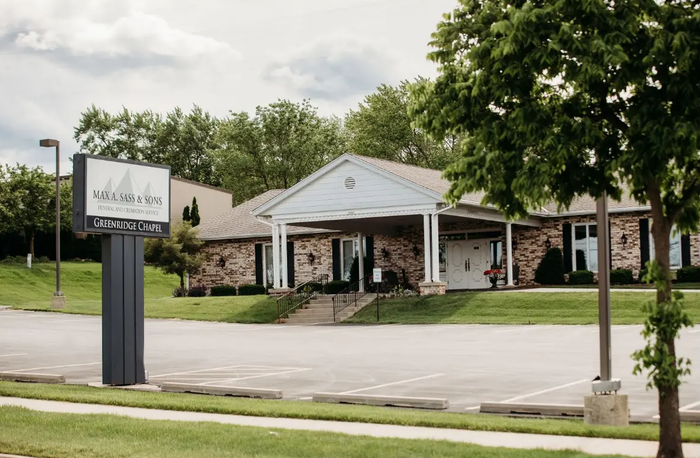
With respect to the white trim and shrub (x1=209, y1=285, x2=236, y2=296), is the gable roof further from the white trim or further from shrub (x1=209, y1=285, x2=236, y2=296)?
the white trim

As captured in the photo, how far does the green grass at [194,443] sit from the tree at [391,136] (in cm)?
5636

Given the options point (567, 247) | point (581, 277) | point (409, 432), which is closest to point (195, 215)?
point (567, 247)

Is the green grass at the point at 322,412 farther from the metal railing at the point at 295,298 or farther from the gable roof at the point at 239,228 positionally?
the gable roof at the point at 239,228

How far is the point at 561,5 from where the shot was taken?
A: 7453 mm

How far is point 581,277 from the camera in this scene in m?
37.4

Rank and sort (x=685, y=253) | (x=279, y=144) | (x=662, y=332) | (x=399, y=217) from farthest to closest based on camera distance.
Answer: (x=279, y=144) → (x=399, y=217) → (x=685, y=253) → (x=662, y=332)

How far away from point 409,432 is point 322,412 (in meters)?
1.74

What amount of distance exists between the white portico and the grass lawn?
227cm

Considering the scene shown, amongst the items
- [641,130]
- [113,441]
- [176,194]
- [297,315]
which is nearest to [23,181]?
[176,194]

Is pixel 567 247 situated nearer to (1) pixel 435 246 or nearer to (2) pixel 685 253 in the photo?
(2) pixel 685 253

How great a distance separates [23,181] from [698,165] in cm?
5821

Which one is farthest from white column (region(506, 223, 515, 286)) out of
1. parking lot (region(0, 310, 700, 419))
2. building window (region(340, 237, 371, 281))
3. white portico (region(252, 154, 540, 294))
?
parking lot (region(0, 310, 700, 419))

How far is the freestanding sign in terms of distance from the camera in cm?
1562

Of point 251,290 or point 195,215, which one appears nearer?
point 251,290
